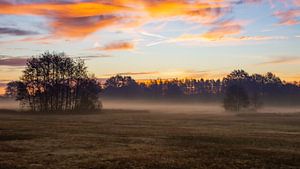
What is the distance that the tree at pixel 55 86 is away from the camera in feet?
349

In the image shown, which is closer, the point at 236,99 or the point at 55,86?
the point at 55,86

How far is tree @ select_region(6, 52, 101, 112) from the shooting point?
349 feet

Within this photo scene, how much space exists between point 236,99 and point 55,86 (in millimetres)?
63704

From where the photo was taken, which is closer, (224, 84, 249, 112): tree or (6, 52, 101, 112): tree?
(6, 52, 101, 112): tree

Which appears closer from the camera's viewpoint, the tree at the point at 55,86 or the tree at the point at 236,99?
the tree at the point at 55,86

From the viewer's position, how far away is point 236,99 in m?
137

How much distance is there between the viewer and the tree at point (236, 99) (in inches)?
5335

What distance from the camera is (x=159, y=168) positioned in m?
23.8

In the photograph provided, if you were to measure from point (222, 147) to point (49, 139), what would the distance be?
17.4m

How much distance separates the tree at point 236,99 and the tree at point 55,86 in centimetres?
4825

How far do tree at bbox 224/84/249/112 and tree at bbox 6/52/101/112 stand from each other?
48.3 metres

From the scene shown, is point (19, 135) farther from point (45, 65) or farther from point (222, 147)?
point (45, 65)

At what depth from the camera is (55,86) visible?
111 meters

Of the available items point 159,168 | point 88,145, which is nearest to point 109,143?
point 88,145
